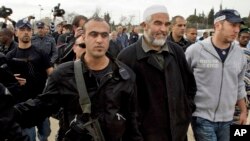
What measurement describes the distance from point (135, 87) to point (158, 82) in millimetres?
454

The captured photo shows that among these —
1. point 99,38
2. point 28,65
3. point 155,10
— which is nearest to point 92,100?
point 99,38

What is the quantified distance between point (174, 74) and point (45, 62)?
8.09 feet

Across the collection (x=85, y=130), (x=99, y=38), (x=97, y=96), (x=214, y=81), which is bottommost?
(x=85, y=130)

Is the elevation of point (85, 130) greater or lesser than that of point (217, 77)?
lesser

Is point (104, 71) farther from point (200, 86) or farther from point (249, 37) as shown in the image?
point (249, 37)

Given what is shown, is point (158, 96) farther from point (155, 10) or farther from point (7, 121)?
point (7, 121)

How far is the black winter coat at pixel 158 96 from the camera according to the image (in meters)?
3.83

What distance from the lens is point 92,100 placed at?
123 inches

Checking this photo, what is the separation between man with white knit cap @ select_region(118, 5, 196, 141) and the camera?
3834 millimetres

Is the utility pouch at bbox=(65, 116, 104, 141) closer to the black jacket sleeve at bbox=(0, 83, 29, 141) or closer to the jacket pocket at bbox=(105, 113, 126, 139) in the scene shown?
the jacket pocket at bbox=(105, 113, 126, 139)

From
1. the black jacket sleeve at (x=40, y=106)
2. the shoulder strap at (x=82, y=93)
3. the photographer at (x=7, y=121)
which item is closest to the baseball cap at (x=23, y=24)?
the black jacket sleeve at (x=40, y=106)

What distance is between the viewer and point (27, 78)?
219 inches

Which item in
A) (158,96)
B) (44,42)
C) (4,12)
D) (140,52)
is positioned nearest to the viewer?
(158,96)

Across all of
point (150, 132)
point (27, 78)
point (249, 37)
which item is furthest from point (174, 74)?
point (249, 37)
